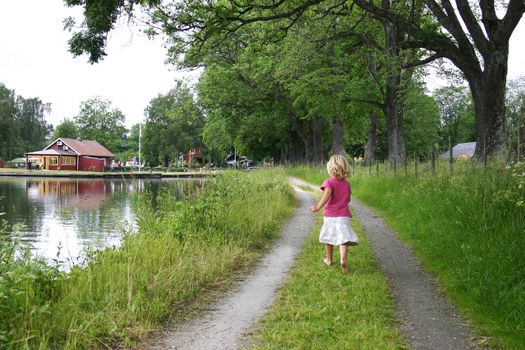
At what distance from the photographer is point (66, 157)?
87.6 meters

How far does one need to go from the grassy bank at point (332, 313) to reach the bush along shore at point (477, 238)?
924 millimetres

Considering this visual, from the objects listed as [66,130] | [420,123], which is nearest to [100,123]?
[66,130]

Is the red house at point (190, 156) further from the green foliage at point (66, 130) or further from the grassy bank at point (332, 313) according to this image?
the grassy bank at point (332, 313)

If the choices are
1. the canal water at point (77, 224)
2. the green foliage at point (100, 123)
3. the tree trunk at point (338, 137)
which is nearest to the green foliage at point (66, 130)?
the green foliage at point (100, 123)

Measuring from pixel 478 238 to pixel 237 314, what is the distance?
12.4 ft

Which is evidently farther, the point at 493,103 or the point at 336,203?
the point at 493,103

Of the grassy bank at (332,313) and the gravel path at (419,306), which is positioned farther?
the gravel path at (419,306)

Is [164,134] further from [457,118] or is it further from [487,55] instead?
[487,55]

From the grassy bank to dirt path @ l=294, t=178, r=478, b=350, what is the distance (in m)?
0.15

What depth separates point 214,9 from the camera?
11.6m

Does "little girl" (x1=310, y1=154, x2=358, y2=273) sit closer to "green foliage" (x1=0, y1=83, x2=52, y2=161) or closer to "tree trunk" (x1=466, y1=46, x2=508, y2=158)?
"tree trunk" (x1=466, y1=46, x2=508, y2=158)

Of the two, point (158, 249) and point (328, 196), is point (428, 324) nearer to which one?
point (328, 196)

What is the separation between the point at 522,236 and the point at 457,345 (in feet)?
8.44

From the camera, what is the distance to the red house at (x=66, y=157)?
283 feet
